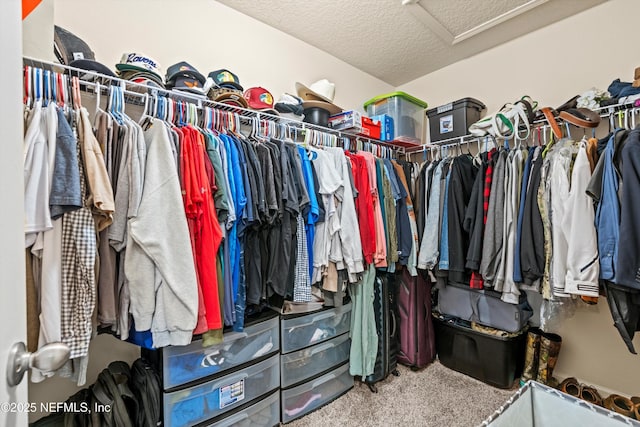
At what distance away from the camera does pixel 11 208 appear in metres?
0.47

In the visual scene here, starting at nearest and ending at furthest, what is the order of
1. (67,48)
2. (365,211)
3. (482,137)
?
(67,48), (365,211), (482,137)

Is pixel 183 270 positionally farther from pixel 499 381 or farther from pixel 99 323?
pixel 499 381

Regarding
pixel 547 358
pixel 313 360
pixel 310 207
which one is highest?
pixel 310 207

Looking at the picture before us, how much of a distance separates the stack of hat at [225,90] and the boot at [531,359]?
7.95ft

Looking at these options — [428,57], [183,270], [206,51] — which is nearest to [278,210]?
[183,270]

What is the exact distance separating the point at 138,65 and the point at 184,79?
202 millimetres

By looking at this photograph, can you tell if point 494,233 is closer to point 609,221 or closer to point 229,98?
point 609,221

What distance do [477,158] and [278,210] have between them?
153cm

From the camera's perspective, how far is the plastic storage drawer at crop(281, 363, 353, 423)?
167cm

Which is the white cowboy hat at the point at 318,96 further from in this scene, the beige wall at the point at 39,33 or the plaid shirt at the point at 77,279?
the plaid shirt at the point at 77,279

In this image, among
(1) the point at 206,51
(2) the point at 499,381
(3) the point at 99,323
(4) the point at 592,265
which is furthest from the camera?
(2) the point at 499,381

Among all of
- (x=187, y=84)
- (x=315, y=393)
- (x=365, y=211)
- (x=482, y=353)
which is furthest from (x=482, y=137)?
(x=315, y=393)

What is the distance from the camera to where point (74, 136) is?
0.97m

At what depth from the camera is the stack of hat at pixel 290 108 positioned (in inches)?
72.4
